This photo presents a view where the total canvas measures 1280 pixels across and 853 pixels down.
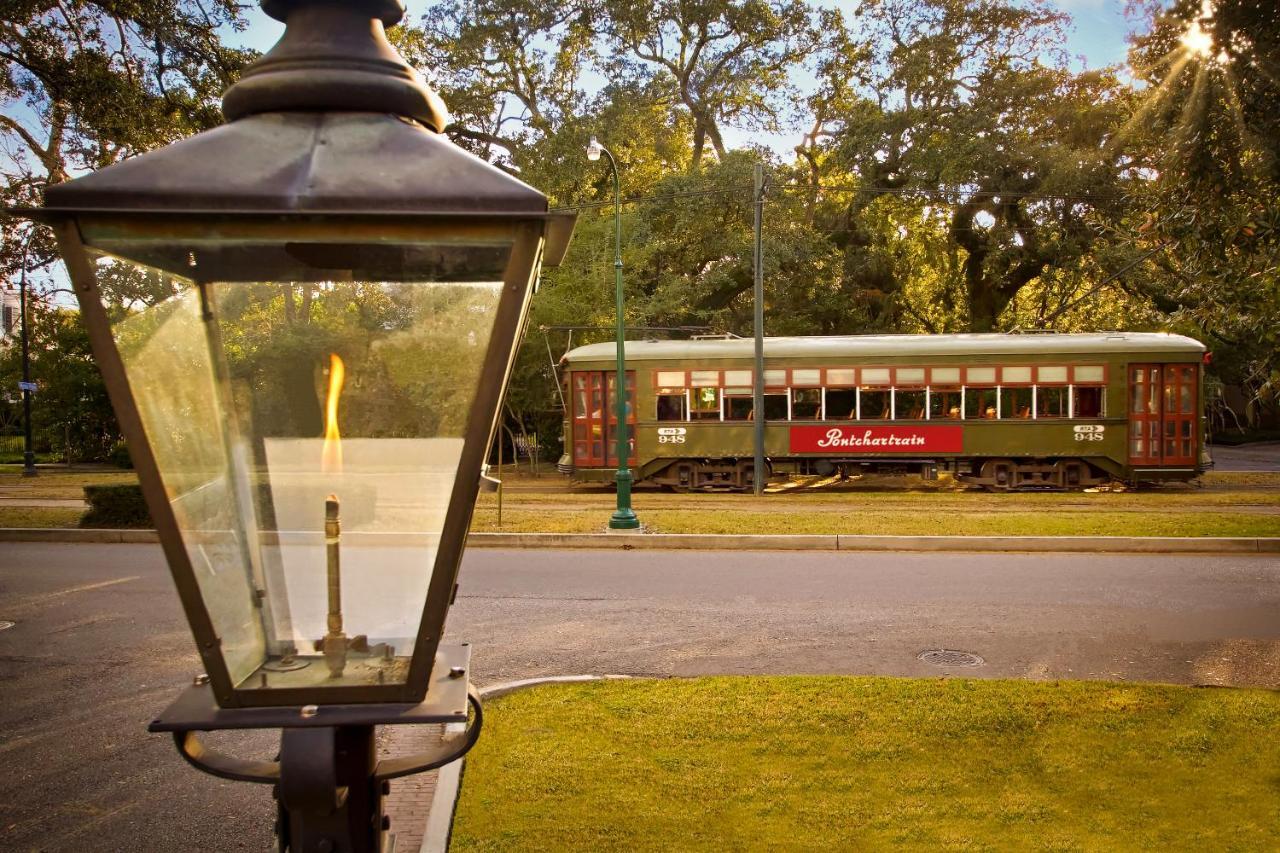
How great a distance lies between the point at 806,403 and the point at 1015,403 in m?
4.50

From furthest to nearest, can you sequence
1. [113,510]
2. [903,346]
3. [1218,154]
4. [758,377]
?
1. [903,346]
2. [758,377]
3. [113,510]
4. [1218,154]

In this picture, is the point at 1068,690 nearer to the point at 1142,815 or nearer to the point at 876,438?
the point at 1142,815

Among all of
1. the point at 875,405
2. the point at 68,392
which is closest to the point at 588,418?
the point at 875,405

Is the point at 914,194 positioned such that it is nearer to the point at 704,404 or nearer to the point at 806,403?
the point at 806,403

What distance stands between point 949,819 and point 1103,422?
18733 millimetres

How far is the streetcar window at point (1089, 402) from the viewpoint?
20859 millimetres

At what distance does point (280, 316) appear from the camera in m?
2.30

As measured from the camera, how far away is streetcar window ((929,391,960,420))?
21.2m

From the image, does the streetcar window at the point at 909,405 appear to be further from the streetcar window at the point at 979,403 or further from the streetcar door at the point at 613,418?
the streetcar door at the point at 613,418

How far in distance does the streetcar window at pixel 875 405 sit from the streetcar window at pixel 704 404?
3328mm

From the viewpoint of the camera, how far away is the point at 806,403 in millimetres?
21781

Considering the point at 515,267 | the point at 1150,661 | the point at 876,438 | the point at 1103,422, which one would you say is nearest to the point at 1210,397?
the point at 1103,422

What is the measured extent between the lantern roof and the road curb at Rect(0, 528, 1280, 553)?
11.1 meters

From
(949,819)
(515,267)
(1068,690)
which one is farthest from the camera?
(1068,690)
